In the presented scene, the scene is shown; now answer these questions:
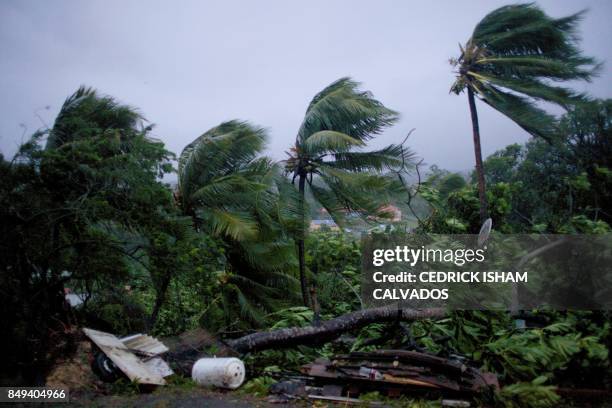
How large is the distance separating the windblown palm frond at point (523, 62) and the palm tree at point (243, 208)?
4978 mm

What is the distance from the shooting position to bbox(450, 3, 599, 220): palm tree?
9.91 meters

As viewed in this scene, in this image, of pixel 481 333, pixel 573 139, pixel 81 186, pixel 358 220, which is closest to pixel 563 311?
pixel 481 333

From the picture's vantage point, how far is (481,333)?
6.02 m

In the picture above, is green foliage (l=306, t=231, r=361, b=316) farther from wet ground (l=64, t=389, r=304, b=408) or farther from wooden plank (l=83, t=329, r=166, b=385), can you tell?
wooden plank (l=83, t=329, r=166, b=385)

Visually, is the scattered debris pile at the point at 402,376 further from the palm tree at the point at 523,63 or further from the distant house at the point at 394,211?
the palm tree at the point at 523,63

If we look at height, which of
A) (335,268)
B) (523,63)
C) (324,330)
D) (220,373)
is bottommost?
(220,373)

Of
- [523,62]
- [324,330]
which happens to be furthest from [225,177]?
[523,62]

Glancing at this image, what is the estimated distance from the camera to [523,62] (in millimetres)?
9945

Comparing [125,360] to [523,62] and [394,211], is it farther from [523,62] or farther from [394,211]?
[523,62]

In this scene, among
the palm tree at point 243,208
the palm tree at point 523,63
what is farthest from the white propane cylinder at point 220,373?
the palm tree at point 523,63

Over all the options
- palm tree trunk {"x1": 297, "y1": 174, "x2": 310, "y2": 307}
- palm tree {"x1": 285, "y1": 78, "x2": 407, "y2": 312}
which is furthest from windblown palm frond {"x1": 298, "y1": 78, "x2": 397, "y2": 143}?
palm tree trunk {"x1": 297, "y1": 174, "x2": 310, "y2": 307}

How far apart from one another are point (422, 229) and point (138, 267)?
16.5 ft

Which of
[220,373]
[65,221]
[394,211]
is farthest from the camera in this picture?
[394,211]

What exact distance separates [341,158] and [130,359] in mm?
5518
